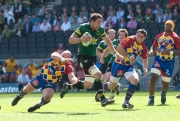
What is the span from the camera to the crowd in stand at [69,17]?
29.0 meters

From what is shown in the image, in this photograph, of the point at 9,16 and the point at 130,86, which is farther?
the point at 9,16

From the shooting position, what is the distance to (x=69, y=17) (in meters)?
31.9

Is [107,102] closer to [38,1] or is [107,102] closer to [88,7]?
[88,7]

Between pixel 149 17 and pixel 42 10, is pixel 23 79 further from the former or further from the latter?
pixel 149 17

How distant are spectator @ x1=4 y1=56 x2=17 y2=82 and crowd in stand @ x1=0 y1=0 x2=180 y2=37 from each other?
2906mm

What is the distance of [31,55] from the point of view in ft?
101

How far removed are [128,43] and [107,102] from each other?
1.69 metres

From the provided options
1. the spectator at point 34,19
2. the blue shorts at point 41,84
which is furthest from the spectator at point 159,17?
the blue shorts at point 41,84

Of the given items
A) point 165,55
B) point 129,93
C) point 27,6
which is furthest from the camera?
point 27,6

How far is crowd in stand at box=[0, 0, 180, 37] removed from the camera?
29.0 m

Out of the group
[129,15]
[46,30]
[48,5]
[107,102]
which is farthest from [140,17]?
[107,102]

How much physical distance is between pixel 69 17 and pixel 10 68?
442 centimetres

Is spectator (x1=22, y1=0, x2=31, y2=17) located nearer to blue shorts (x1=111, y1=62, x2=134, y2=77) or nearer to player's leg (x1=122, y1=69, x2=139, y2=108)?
blue shorts (x1=111, y1=62, x2=134, y2=77)

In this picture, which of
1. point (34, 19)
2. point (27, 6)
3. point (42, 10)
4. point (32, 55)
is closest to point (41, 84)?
point (32, 55)
